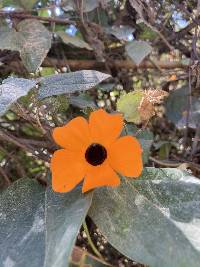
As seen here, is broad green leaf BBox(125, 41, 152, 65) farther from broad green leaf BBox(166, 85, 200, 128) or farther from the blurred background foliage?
broad green leaf BBox(166, 85, 200, 128)

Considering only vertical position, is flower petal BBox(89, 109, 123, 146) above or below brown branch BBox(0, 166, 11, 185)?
above

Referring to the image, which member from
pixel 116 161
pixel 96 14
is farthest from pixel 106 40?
pixel 116 161

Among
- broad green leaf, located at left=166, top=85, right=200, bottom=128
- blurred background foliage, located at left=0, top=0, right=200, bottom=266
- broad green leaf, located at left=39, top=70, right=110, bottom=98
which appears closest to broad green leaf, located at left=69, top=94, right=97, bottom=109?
blurred background foliage, located at left=0, top=0, right=200, bottom=266

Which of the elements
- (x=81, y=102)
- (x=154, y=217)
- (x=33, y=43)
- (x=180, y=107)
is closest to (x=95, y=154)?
(x=154, y=217)

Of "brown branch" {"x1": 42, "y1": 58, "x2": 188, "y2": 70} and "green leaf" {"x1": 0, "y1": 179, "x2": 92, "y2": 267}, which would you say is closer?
"green leaf" {"x1": 0, "y1": 179, "x2": 92, "y2": 267}

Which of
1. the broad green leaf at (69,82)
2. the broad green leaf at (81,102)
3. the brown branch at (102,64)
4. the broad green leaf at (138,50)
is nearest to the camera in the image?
the broad green leaf at (69,82)

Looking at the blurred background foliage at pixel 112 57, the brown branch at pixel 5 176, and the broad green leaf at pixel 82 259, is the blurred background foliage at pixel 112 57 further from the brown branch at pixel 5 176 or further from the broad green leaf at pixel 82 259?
the broad green leaf at pixel 82 259

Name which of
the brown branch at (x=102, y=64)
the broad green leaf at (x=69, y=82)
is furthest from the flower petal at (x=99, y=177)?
the brown branch at (x=102, y=64)

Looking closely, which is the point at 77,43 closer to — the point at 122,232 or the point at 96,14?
the point at 96,14
